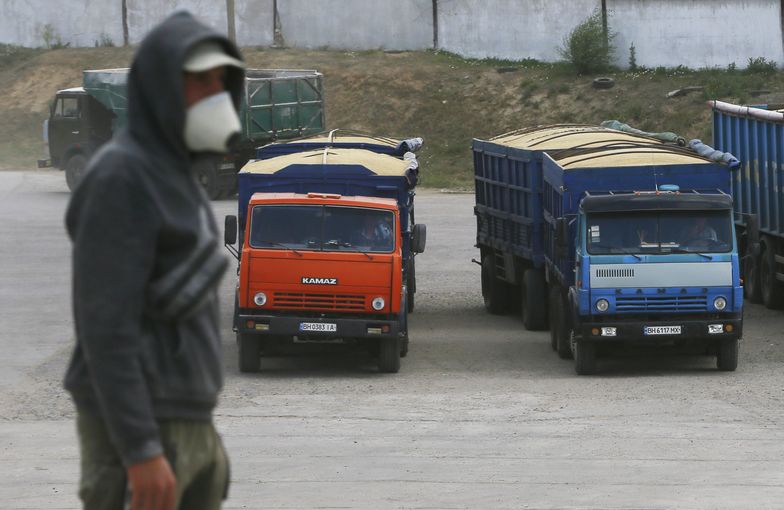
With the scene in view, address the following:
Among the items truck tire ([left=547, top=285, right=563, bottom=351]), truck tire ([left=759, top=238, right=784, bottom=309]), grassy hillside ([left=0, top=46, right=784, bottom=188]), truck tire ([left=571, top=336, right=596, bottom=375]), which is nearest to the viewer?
truck tire ([left=571, top=336, right=596, bottom=375])

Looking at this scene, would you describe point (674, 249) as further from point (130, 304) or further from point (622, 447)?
point (130, 304)

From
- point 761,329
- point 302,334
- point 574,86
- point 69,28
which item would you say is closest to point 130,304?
point 302,334

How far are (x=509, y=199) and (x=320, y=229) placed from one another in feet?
18.5

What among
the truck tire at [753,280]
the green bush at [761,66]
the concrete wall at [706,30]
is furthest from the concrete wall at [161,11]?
the truck tire at [753,280]

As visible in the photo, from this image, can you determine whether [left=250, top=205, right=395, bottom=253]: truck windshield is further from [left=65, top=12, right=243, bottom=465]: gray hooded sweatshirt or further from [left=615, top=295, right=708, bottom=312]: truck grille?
[left=65, top=12, right=243, bottom=465]: gray hooded sweatshirt

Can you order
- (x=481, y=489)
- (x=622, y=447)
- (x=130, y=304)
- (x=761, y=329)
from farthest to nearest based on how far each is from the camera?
(x=761, y=329) → (x=622, y=447) → (x=481, y=489) → (x=130, y=304)

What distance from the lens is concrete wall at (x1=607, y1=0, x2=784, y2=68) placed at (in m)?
46.1

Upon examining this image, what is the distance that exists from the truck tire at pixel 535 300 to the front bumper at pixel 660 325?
4.00m

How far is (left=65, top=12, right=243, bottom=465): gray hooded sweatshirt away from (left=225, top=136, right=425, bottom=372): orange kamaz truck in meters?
12.5

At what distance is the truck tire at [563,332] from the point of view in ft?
58.4

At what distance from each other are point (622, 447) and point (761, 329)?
9.58m

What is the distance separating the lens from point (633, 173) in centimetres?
1773

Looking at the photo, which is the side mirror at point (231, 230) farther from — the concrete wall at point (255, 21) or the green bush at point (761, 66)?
the concrete wall at point (255, 21)

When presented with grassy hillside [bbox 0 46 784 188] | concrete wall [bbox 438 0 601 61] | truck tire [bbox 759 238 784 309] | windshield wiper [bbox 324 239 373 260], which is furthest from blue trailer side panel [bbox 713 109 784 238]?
concrete wall [bbox 438 0 601 61]
